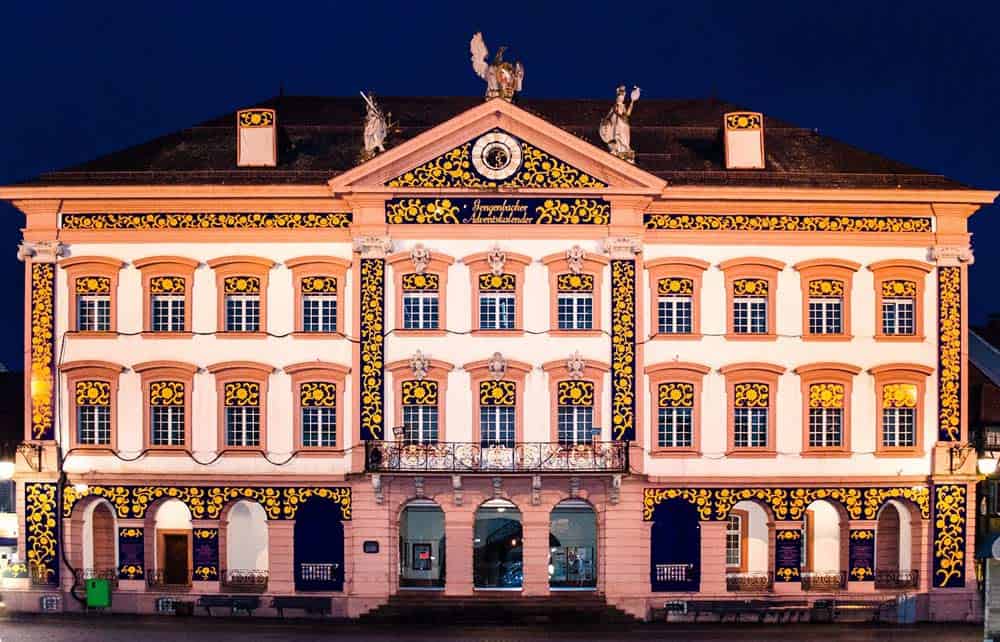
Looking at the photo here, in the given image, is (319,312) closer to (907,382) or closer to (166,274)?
(166,274)

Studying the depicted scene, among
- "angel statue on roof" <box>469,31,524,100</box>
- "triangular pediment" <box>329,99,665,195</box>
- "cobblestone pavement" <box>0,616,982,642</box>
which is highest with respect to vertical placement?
"angel statue on roof" <box>469,31,524,100</box>

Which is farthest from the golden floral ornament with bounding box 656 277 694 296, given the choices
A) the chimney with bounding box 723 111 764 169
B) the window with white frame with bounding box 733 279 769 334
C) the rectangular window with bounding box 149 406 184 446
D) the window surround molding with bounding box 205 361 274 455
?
the rectangular window with bounding box 149 406 184 446

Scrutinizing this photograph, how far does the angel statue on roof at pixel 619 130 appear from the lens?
4106cm

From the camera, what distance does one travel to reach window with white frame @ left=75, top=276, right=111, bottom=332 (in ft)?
137

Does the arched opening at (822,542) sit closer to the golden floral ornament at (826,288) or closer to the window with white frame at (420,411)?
the golden floral ornament at (826,288)

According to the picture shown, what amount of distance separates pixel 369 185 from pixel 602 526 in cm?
1296

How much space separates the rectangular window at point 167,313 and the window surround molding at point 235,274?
4.21ft

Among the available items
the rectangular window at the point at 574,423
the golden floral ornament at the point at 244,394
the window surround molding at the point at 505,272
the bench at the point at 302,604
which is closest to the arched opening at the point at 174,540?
the bench at the point at 302,604

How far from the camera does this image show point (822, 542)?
139ft

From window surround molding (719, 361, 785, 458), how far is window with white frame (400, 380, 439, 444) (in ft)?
30.2

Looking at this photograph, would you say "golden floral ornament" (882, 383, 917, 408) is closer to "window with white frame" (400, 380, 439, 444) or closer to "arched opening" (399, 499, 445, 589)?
"window with white frame" (400, 380, 439, 444)

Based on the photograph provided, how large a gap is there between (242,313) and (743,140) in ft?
56.5

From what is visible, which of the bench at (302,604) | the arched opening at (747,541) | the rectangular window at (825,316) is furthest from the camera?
the arched opening at (747,541)

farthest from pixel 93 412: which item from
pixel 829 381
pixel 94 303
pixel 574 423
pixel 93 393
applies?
pixel 829 381
